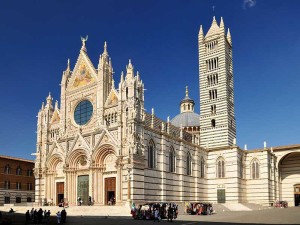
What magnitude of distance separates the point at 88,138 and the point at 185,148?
47.8ft

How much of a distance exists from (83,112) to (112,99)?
5.34 m

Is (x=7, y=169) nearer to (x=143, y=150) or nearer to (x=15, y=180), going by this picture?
(x=15, y=180)

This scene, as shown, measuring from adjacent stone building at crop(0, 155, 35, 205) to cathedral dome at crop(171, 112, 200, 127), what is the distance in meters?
29.6

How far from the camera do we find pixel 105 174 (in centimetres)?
4384

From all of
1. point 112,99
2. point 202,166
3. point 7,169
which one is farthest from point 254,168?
point 7,169

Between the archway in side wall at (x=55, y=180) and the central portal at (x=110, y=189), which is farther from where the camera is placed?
the archway in side wall at (x=55, y=180)

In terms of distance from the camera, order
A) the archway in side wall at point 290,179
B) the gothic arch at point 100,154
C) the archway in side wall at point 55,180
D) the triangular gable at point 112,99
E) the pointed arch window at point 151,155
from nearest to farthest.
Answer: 1. the gothic arch at point 100,154
2. the pointed arch window at point 151,155
3. the triangular gable at point 112,99
4. the archway in side wall at point 55,180
5. the archway in side wall at point 290,179

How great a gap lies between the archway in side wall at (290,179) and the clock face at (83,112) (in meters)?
37.2

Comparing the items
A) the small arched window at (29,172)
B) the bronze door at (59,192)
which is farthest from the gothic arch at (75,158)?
the small arched window at (29,172)

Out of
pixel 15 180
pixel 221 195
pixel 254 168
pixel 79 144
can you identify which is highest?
pixel 79 144

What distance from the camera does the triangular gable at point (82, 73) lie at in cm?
4856

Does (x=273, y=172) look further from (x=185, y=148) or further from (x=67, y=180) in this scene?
(x=67, y=180)

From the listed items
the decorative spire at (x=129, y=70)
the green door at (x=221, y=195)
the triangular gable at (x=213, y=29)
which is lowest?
the green door at (x=221, y=195)

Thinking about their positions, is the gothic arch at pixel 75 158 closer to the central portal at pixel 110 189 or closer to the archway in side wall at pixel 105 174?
the archway in side wall at pixel 105 174
